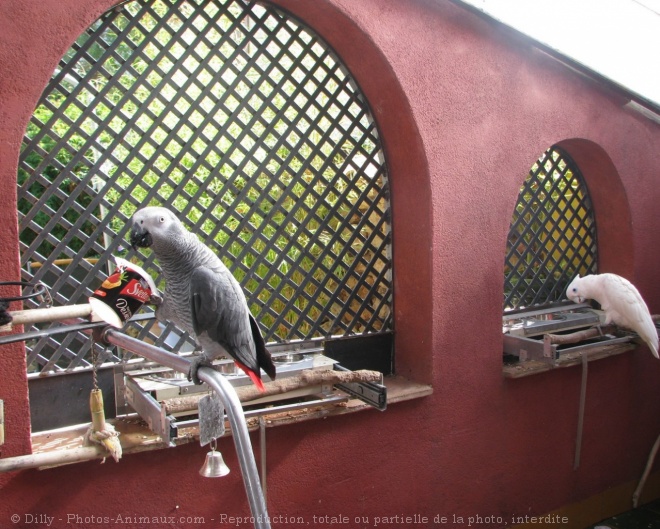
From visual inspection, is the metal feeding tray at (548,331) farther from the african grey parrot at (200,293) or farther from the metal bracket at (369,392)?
the african grey parrot at (200,293)

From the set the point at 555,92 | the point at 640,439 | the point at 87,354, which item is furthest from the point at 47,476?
the point at 640,439

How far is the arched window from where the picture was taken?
236 cm

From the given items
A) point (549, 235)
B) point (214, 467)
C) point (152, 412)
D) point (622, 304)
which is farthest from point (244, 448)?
point (549, 235)

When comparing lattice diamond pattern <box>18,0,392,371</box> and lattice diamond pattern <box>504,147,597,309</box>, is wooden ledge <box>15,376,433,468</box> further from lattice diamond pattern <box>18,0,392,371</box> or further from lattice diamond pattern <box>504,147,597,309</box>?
lattice diamond pattern <box>504,147,597,309</box>

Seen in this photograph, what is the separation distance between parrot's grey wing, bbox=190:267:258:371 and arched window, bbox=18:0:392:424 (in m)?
0.89

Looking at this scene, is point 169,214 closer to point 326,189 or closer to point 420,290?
point 326,189

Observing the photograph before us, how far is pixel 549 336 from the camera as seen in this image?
3068 millimetres

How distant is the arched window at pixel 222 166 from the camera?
7.75 ft

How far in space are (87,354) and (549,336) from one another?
2.15 m

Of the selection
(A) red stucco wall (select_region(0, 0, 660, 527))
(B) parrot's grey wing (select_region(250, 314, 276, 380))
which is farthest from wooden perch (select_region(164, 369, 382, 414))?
(B) parrot's grey wing (select_region(250, 314, 276, 380))

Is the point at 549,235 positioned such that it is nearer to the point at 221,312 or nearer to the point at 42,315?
the point at 221,312

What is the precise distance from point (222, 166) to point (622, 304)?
2294mm

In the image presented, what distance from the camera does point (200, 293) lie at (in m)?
1.67

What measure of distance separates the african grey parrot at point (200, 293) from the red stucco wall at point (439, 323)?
73 cm
